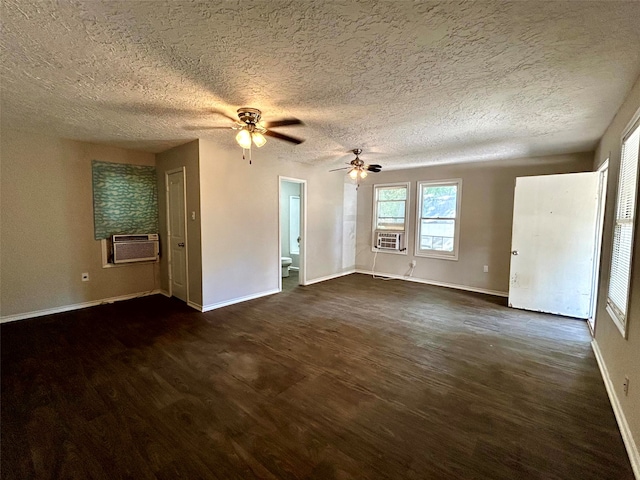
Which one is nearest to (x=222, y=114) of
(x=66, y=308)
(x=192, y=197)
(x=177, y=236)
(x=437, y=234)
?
(x=192, y=197)

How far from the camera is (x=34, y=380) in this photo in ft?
7.50

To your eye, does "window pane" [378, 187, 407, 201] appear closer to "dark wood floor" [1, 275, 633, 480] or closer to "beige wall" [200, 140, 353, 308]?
"beige wall" [200, 140, 353, 308]

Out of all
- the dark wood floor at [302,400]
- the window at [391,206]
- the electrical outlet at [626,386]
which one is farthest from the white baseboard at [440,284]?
the electrical outlet at [626,386]

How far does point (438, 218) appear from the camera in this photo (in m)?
5.64

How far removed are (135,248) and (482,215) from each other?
587 centimetres

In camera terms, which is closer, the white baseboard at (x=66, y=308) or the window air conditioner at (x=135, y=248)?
the white baseboard at (x=66, y=308)

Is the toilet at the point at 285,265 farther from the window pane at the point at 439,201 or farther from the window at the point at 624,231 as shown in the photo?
the window at the point at 624,231

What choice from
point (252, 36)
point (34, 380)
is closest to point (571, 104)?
point (252, 36)

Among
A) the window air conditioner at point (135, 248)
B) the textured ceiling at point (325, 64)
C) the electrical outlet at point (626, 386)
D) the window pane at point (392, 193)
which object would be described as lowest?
the electrical outlet at point (626, 386)

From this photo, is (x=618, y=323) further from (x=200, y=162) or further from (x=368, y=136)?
(x=200, y=162)

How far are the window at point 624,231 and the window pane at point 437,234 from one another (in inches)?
116

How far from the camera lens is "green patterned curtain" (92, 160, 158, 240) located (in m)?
4.12

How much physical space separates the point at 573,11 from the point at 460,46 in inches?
19.5

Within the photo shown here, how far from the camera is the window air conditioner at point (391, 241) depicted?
6.10m
